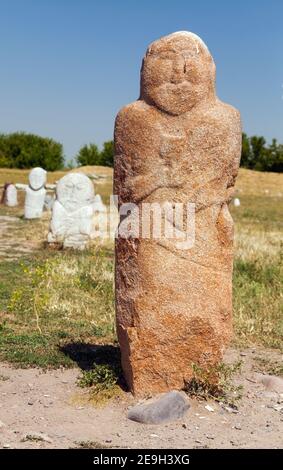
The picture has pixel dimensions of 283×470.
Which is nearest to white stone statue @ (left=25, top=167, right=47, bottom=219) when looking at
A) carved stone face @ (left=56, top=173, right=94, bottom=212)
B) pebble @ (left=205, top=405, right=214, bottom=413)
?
carved stone face @ (left=56, top=173, right=94, bottom=212)

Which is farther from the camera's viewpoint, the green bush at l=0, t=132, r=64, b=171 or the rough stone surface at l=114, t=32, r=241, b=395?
the green bush at l=0, t=132, r=64, b=171

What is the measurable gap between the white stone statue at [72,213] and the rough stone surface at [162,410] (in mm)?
8458

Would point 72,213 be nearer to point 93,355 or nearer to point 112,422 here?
point 93,355

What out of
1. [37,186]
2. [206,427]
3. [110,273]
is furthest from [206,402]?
[37,186]

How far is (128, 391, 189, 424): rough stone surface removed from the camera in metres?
4.57

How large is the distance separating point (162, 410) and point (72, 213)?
897 cm

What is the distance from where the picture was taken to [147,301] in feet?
15.9

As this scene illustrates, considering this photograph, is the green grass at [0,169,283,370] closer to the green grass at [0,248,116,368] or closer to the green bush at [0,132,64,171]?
the green grass at [0,248,116,368]

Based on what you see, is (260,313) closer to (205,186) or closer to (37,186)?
(205,186)

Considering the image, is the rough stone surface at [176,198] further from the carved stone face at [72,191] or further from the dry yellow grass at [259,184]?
the dry yellow grass at [259,184]

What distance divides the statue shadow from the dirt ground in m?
0.33

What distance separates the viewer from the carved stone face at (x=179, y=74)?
479 cm

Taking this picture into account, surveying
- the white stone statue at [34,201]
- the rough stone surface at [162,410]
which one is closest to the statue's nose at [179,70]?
the rough stone surface at [162,410]

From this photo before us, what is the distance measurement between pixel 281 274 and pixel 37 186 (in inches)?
409
